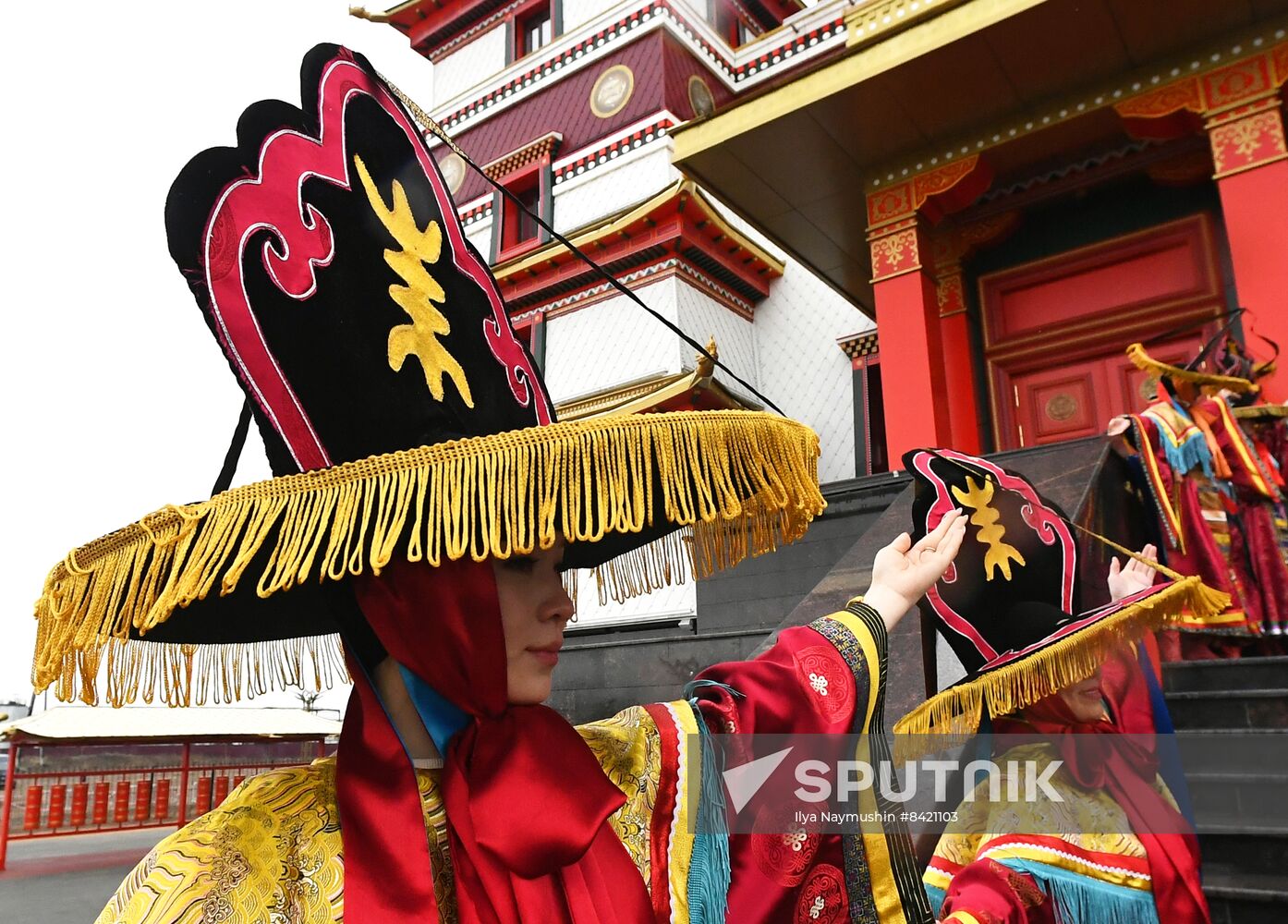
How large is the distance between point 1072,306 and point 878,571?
26.7 feet

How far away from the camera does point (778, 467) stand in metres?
1.67

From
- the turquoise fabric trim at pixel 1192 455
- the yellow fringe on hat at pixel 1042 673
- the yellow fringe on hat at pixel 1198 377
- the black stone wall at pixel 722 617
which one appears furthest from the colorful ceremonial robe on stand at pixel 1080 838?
the black stone wall at pixel 722 617

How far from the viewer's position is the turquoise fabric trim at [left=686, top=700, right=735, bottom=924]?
5.34 feet

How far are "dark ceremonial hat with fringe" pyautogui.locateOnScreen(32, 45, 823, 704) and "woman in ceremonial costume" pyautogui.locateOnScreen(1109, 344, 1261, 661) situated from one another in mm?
5038

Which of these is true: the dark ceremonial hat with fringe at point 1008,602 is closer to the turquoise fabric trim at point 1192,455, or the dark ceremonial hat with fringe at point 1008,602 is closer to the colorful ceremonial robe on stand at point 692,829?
the colorful ceremonial robe on stand at point 692,829

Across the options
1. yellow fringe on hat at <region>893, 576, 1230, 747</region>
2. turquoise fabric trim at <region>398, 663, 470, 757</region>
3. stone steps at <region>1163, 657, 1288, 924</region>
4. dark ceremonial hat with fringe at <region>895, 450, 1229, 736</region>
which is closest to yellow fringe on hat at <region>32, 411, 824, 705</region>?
turquoise fabric trim at <region>398, 663, 470, 757</region>

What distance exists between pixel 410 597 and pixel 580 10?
17049mm

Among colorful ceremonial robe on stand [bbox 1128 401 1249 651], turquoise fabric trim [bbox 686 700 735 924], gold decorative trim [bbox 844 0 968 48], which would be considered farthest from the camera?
gold decorative trim [bbox 844 0 968 48]

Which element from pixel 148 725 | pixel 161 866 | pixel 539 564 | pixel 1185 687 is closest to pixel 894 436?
pixel 1185 687

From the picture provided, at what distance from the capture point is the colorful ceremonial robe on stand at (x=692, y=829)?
134 centimetres

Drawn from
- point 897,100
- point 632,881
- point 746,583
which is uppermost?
point 897,100

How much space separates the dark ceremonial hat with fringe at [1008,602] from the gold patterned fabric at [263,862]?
4.42 feet

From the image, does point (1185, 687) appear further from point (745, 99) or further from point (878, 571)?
point (745, 99)

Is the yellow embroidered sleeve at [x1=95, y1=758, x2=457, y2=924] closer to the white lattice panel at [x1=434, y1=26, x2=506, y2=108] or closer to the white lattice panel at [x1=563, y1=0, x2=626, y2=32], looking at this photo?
the white lattice panel at [x1=563, y1=0, x2=626, y2=32]
